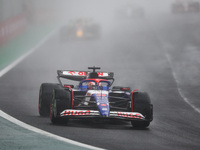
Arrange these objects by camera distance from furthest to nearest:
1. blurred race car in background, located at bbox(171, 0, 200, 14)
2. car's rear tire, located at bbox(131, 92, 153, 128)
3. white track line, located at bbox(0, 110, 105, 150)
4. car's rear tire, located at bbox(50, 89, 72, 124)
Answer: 1. blurred race car in background, located at bbox(171, 0, 200, 14)
2. car's rear tire, located at bbox(131, 92, 153, 128)
3. car's rear tire, located at bbox(50, 89, 72, 124)
4. white track line, located at bbox(0, 110, 105, 150)

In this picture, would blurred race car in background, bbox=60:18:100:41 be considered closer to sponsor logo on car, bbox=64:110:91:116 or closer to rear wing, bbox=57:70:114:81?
rear wing, bbox=57:70:114:81

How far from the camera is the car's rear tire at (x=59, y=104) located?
1095cm

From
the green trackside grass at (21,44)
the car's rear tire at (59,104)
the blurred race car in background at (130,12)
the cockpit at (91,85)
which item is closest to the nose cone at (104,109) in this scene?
the car's rear tire at (59,104)

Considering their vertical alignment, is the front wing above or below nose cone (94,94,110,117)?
below

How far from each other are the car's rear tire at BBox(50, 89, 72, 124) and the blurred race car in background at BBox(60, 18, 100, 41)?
27610 mm

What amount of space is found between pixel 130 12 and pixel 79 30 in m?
26.4

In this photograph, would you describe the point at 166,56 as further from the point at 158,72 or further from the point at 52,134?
the point at 52,134

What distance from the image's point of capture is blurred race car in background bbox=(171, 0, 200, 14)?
62438mm

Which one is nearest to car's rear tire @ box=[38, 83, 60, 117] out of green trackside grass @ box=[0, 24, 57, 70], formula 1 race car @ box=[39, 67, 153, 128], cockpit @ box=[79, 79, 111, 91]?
formula 1 race car @ box=[39, 67, 153, 128]

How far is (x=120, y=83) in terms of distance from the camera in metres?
20.0

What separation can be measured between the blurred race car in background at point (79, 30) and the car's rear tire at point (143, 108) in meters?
27.5

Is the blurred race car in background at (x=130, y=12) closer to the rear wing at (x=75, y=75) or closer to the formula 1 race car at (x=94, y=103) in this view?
the rear wing at (x=75, y=75)

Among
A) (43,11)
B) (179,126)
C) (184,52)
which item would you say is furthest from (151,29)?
(179,126)

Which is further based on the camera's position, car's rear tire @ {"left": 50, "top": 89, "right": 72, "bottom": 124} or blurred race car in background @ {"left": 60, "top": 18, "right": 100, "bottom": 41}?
blurred race car in background @ {"left": 60, "top": 18, "right": 100, "bottom": 41}
